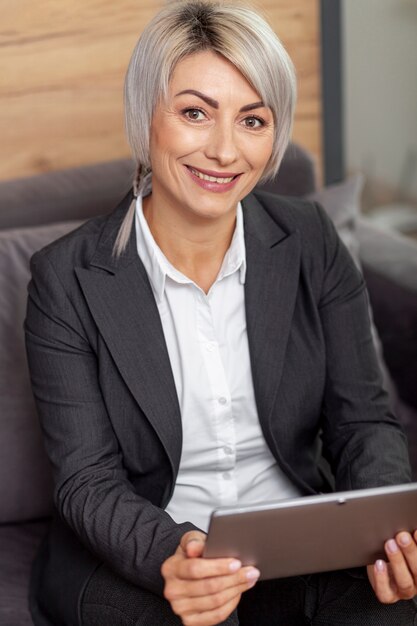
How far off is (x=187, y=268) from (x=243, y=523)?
1.65ft

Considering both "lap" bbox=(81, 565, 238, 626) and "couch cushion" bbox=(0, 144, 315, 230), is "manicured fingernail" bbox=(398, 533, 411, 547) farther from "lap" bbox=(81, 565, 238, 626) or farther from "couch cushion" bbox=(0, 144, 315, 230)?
"couch cushion" bbox=(0, 144, 315, 230)

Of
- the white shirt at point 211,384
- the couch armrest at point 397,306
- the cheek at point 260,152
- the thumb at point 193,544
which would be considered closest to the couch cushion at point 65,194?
the couch armrest at point 397,306

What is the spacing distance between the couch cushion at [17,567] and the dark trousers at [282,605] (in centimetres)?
15

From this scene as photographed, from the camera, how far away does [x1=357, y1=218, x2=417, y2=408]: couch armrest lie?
81.2 inches

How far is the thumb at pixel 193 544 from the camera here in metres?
1.27

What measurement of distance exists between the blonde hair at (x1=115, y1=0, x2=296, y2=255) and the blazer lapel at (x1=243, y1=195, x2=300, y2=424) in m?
0.20

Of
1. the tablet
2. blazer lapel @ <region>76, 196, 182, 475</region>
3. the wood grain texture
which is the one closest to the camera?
the tablet

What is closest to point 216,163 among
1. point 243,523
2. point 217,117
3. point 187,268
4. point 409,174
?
point 217,117

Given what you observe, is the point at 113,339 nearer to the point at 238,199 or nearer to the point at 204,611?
the point at 238,199

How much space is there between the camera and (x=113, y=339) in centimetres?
151

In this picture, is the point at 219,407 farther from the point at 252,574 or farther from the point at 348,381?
the point at 252,574

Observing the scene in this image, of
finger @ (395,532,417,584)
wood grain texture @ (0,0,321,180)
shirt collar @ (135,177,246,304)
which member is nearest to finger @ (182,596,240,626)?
finger @ (395,532,417,584)

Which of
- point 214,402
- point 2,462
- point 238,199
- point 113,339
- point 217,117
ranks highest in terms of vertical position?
point 217,117

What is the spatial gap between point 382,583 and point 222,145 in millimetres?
622
